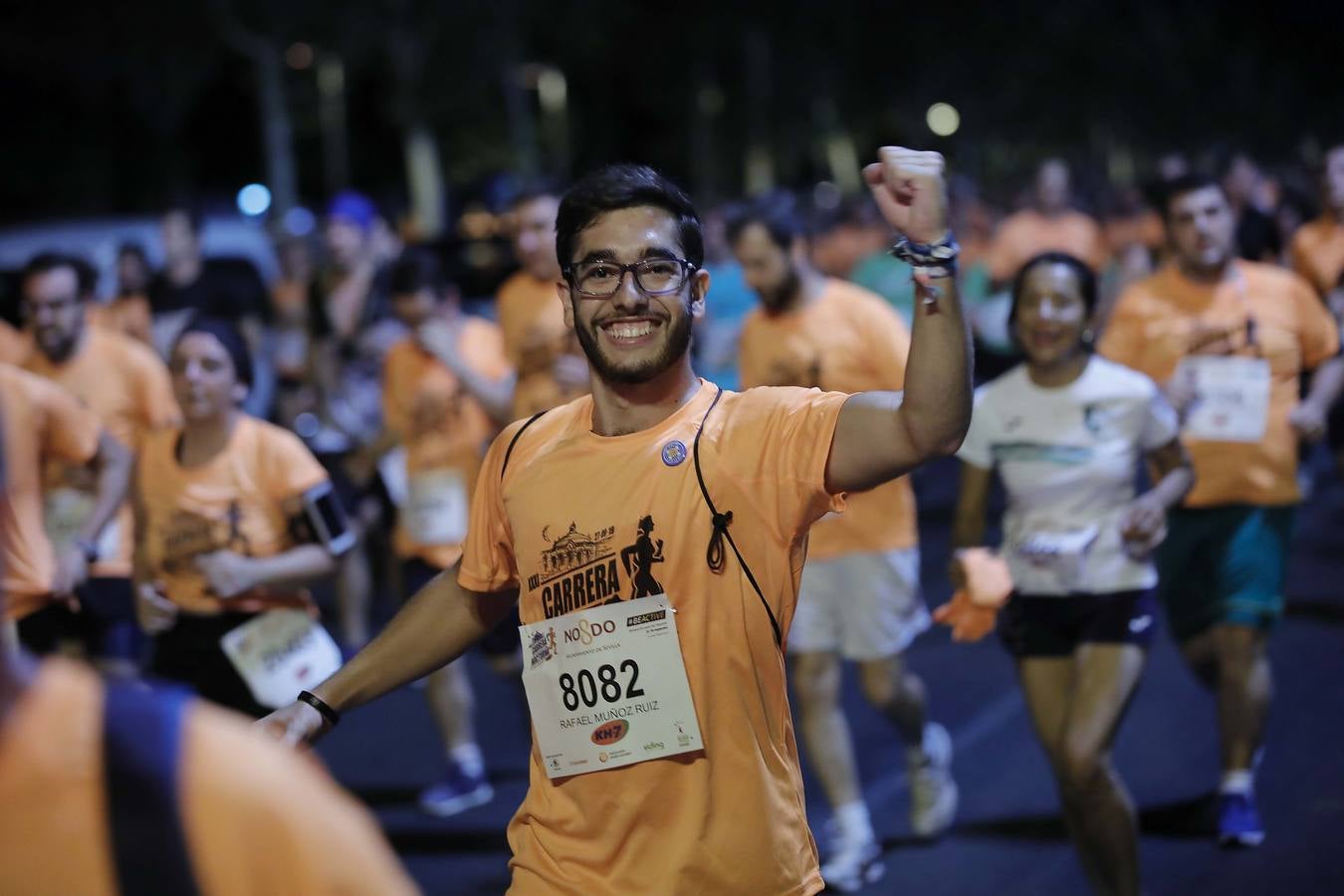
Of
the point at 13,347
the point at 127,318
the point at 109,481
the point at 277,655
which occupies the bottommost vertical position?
the point at 277,655

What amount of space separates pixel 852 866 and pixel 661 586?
3.25m

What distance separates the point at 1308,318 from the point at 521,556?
4337mm

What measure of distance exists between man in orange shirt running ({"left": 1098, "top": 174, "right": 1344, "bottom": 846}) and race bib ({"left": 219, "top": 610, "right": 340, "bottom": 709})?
310 cm

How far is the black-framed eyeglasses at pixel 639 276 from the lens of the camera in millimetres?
3162

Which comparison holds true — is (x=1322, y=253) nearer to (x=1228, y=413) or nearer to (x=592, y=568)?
(x=1228, y=413)

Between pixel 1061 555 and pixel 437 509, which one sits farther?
pixel 437 509

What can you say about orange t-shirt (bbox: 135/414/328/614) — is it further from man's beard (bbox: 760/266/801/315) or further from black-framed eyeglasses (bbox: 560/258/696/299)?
black-framed eyeglasses (bbox: 560/258/696/299)

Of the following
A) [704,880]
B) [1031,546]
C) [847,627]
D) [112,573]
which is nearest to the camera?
[704,880]

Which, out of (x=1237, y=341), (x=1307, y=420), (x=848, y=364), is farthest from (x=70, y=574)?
(x=1307, y=420)

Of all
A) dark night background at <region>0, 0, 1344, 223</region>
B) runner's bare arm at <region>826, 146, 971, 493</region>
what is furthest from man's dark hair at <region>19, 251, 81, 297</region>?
dark night background at <region>0, 0, 1344, 223</region>

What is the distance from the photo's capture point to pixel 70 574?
239 inches

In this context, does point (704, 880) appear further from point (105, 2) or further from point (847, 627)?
point (105, 2)

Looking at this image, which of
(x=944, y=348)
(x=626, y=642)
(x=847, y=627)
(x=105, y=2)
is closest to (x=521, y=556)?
(x=626, y=642)

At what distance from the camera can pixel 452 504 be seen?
7793 mm
